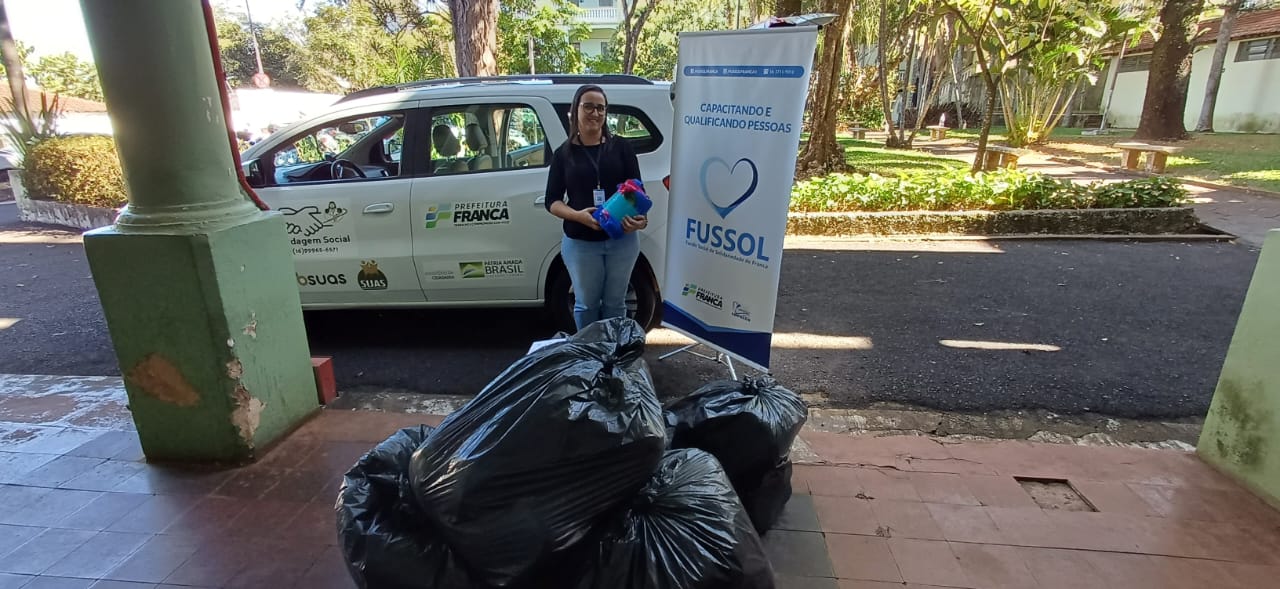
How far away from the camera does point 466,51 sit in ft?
29.5

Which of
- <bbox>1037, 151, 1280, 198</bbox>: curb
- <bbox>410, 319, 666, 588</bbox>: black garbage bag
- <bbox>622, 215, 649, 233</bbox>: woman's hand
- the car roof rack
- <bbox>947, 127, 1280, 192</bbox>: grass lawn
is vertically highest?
the car roof rack

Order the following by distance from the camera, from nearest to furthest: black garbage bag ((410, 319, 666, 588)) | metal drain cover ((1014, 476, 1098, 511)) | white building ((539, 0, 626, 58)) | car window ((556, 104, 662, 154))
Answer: black garbage bag ((410, 319, 666, 588)), metal drain cover ((1014, 476, 1098, 511)), car window ((556, 104, 662, 154)), white building ((539, 0, 626, 58))

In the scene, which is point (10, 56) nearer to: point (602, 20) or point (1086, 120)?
point (602, 20)

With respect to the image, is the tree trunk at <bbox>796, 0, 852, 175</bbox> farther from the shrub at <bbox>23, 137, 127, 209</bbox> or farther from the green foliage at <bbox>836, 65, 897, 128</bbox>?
the green foliage at <bbox>836, 65, 897, 128</bbox>


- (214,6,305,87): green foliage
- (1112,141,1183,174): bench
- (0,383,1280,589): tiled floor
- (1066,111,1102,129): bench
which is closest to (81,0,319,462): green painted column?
(0,383,1280,589): tiled floor

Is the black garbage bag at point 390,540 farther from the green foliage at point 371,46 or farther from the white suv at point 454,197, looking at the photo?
the green foliage at point 371,46

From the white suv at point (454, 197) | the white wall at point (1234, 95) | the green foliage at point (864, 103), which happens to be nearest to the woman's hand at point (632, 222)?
the white suv at point (454, 197)

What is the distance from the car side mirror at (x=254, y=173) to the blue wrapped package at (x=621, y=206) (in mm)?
2593

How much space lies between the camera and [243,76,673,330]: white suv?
4.11 m

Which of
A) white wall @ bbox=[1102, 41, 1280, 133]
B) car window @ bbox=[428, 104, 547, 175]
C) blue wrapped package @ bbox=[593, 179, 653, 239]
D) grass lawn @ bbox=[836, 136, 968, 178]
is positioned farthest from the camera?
white wall @ bbox=[1102, 41, 1280, 133]

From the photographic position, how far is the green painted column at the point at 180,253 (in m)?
2.47

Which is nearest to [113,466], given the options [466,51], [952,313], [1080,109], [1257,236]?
[952,313]

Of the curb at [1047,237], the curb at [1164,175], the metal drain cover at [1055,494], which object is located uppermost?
the curb at [1164,175]

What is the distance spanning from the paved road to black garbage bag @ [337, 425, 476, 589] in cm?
205
